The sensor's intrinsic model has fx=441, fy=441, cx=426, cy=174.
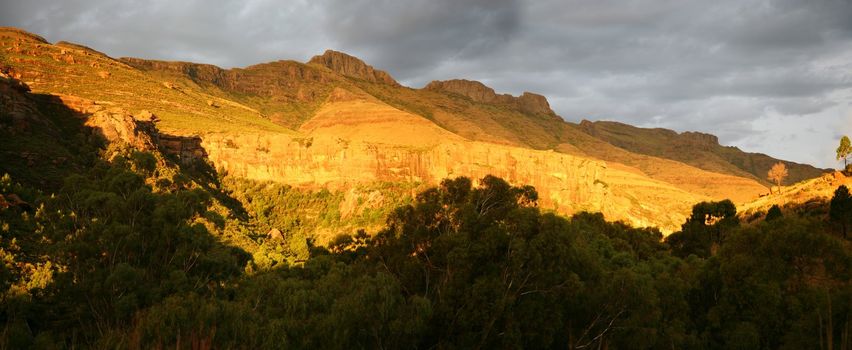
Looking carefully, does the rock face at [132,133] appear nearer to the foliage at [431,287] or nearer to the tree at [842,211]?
the foliage at [431,287]

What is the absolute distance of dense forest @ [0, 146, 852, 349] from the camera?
54.9 ft

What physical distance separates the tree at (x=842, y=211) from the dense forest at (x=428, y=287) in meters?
25.5

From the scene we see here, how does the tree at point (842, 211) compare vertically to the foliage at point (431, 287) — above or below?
above

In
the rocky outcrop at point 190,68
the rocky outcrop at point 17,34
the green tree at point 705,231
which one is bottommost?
the green tree at point 705,231

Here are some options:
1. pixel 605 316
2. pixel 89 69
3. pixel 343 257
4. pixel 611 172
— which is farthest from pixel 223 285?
pixel 611 172

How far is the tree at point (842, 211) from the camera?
143 ft

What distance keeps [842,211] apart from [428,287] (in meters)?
48.3

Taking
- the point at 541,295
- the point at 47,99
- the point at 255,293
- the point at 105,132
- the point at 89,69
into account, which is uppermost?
the point at 89,69

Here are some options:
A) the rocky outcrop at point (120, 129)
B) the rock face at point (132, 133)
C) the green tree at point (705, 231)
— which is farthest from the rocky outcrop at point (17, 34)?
the green tree at point (705, 231)

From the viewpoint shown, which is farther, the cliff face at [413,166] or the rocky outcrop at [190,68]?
the rocky outcrop at [190,68]

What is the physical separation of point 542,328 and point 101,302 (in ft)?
61.9

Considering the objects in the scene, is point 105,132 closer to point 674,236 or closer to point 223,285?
point 223,285

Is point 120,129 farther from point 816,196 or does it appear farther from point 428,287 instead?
point 816,196

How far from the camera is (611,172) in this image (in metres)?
154
